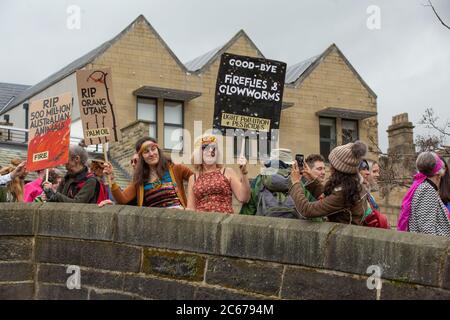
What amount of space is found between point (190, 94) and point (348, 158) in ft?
82.6

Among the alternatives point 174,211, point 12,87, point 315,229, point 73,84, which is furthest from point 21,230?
point 12,87

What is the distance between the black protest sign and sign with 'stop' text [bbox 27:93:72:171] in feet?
5.29

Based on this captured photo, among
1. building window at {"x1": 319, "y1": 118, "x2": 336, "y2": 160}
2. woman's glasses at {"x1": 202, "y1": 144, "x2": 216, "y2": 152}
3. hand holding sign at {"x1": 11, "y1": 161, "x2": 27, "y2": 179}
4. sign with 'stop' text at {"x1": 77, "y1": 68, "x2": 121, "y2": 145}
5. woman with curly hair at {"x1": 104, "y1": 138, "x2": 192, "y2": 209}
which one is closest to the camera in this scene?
woman's glasses at {"x1": 202, "y1": 144, "x2": 216, "y2": 152}

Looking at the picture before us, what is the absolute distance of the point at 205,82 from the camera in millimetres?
32281

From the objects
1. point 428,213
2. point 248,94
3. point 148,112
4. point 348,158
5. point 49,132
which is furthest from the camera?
point 148,112

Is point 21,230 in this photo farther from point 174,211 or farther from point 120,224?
point 174,211

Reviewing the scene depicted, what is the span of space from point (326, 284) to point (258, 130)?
9.23 ft

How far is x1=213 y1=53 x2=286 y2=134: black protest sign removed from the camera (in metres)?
8.12

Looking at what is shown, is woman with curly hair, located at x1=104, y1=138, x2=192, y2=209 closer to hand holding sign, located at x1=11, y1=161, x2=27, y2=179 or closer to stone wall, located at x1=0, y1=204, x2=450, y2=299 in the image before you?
stone wall, located at x1=0, y1=204, x2=450, y2=299

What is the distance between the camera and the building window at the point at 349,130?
34.6 meters

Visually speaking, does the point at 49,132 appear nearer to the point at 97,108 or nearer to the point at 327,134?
the point at 97,108

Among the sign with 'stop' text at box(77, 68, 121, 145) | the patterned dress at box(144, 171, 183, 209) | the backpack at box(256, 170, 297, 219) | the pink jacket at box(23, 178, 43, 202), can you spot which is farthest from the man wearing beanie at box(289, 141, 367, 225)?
the pink jacket at box(23, 178, 43, 202)

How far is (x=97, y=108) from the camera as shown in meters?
8.26

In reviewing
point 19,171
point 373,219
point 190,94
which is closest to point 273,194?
point 373,219
